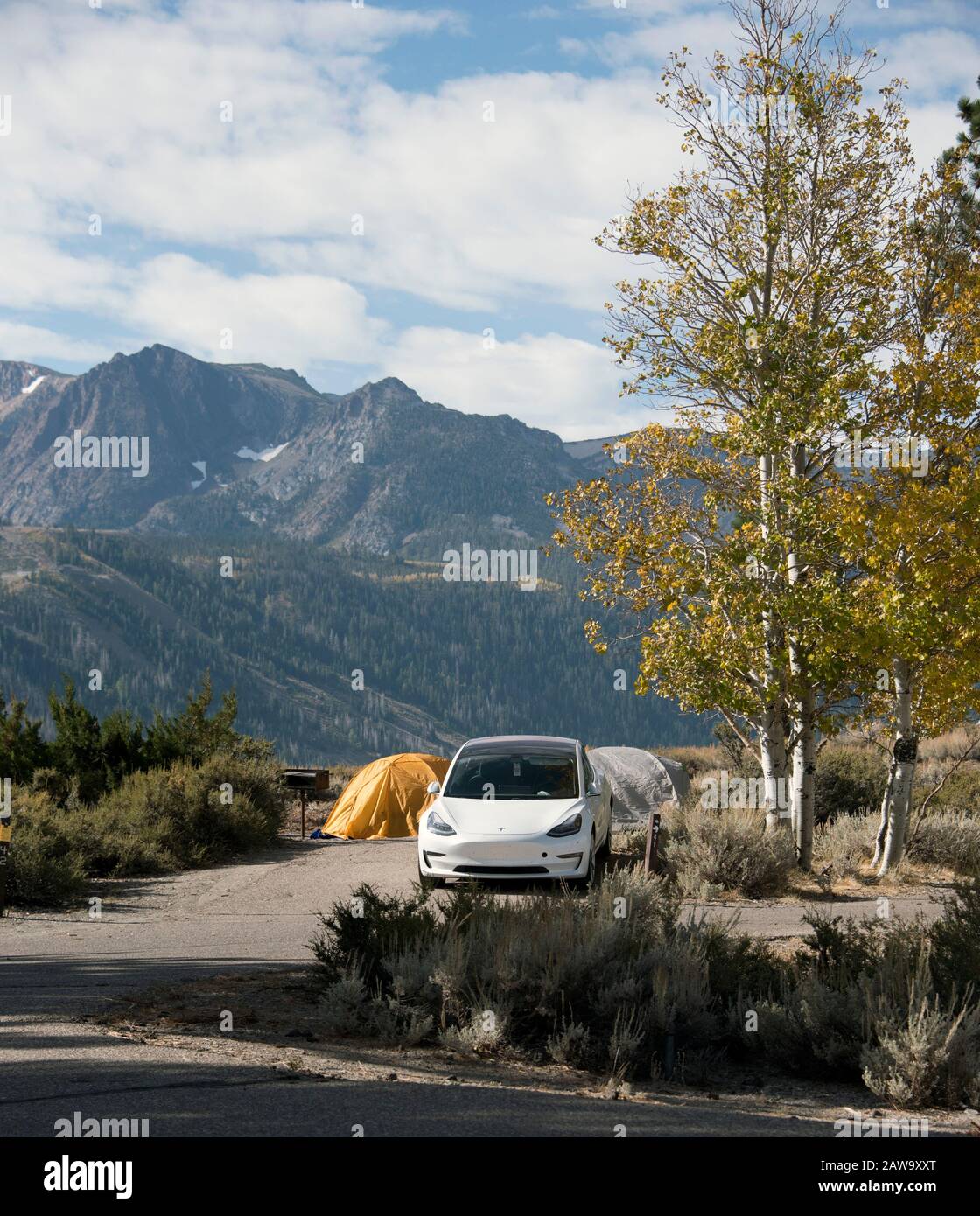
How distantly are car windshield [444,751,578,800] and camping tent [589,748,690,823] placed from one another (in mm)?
11274

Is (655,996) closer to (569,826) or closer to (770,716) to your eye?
(569,826)

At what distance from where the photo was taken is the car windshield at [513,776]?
13281mm

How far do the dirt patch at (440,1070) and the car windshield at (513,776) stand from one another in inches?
231

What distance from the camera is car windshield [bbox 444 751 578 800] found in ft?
43.6

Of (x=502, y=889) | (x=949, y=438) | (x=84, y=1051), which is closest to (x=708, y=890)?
(x=502, y=889)

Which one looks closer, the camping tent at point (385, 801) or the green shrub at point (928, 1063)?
the green shrub at point (928, 1063)

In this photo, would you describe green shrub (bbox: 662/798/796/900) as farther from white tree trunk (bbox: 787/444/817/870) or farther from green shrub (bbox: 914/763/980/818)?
green shrub (bbox: 914/763/980/818)

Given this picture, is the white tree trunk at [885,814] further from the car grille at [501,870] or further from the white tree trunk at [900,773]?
the car grille at [501,870]

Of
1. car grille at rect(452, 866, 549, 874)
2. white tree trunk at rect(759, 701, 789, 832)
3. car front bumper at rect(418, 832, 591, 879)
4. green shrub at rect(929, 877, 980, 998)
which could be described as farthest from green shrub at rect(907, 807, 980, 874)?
green shrub at rect(929, 877, 980, 998)

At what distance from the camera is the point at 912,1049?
6.04 meters

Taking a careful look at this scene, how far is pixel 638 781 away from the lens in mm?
25938

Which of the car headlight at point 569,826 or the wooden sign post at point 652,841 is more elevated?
the car headlight at point 569,826

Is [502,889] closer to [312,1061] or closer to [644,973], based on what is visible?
[644,973]

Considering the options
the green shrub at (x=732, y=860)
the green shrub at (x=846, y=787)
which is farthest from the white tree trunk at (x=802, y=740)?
the green shrub at (x=846, y=787)
